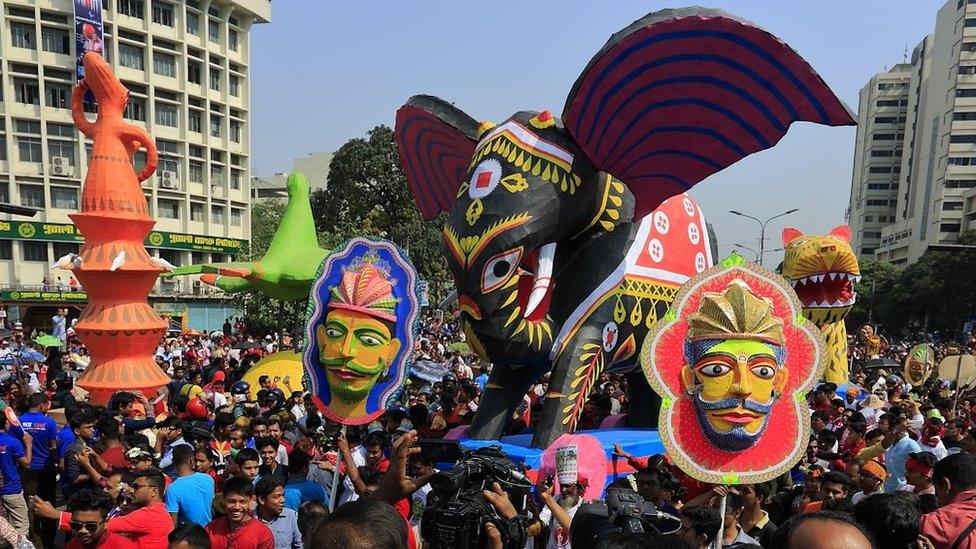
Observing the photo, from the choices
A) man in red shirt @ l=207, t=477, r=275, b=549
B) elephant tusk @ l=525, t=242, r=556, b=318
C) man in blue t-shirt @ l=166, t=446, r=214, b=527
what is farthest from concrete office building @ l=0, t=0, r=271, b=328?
man in red shirt @ l=207, t=477, r=275, b=549

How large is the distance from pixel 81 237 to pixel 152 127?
670cm

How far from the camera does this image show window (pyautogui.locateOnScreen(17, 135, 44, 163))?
34.5 m

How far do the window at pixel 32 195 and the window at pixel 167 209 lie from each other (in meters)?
5.22

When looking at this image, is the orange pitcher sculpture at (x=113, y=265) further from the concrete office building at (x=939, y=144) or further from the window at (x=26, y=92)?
the concrete office building at (x=939, y=144)

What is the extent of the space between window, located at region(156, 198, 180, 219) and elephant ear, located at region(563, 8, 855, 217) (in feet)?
120

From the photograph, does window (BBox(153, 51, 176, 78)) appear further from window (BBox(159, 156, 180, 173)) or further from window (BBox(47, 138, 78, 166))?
window (BBox(47, 138, 78, 166))

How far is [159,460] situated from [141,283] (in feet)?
19.1

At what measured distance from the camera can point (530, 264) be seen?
6625 mm

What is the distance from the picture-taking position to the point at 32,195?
115 feet

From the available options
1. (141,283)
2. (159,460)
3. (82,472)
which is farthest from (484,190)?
(141,283)

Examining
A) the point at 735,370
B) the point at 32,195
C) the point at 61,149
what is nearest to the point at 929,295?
the point at 735,370

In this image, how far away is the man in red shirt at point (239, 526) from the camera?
3.27 meters

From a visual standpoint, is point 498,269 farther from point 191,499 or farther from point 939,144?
point 939,144

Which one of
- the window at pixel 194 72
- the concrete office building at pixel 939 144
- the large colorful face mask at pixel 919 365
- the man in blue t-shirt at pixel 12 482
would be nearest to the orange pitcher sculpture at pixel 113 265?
the man in blue t-shirt at pixel 12 482
